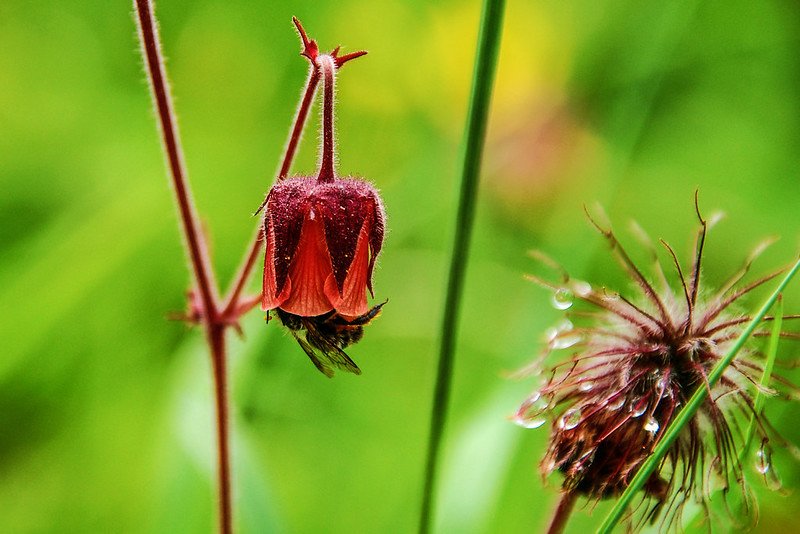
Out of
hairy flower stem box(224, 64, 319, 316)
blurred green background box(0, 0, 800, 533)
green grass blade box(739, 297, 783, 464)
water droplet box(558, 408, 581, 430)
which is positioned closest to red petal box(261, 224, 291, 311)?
hairy flower stem box(224, 64, 319, 316)

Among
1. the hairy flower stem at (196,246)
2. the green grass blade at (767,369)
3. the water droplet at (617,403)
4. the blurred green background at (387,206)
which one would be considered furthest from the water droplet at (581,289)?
the blurred green background at (387,206)

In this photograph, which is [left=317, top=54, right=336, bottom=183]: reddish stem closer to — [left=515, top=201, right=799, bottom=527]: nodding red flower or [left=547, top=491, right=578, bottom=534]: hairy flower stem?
[left=515, top=201, right=799, bottom=527]: nodding red flower

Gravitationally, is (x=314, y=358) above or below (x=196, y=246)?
below

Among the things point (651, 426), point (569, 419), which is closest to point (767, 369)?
point (651, 426)

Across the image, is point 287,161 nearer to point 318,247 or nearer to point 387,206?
point 318,247

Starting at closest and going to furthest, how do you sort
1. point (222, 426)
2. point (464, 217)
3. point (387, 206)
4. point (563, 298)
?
point (464, 217), point (563, 298), point (222, 426), point (387, 206)

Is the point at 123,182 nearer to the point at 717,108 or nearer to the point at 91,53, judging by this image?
the point at 91,53
